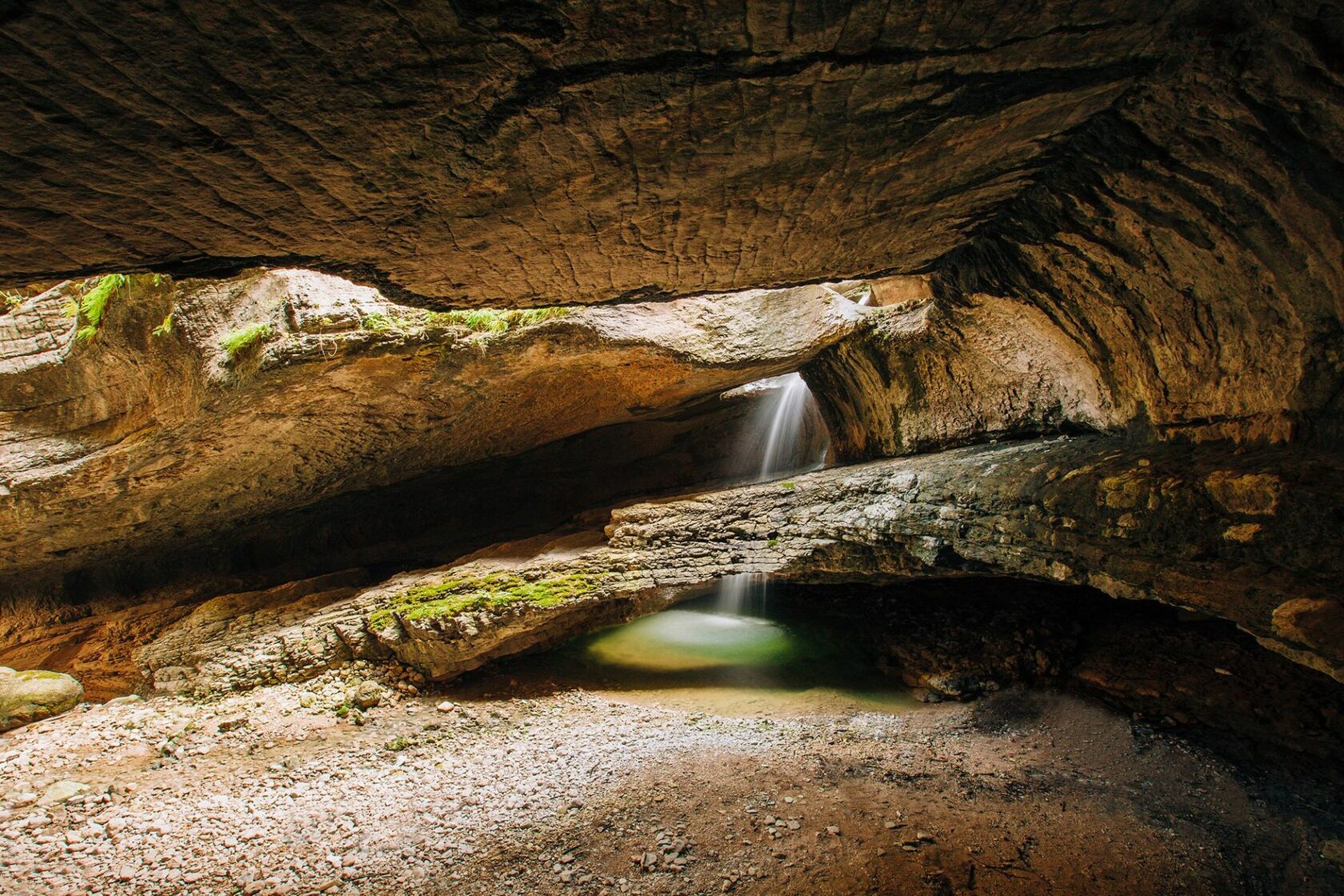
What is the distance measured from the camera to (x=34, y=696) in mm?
6160

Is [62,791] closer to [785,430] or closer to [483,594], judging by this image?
[483,594]

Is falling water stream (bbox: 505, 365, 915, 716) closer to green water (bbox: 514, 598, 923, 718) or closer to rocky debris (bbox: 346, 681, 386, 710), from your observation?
green water (bbox: 514, 598, 923, 718)

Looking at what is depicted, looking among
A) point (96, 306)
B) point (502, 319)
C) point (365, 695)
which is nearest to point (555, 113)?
point (502, 319)

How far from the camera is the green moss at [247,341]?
5.41 metres

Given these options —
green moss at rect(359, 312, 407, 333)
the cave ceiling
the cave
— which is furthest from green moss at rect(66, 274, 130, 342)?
the cave ceiling

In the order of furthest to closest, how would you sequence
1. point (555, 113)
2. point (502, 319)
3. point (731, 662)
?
1. point (731, 662)
2. point (502, 319)
3. point (555, 113)

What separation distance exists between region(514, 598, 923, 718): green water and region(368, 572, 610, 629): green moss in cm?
116

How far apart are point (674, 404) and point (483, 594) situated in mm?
4446

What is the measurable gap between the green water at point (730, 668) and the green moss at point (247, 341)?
4.56 meters

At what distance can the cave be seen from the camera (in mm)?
1894

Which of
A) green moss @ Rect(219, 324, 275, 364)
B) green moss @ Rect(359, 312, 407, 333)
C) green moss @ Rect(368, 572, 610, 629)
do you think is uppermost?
green moss @ Rect(359, 312, 407, 333)

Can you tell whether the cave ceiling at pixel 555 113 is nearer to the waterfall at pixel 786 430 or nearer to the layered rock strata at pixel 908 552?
the layered rock strata at pixel 908 552

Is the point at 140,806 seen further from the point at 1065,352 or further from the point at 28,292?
the point at 1065,352

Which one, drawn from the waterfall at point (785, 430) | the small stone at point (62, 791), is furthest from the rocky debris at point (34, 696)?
the waterfall at point (785, 430)
